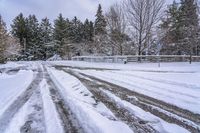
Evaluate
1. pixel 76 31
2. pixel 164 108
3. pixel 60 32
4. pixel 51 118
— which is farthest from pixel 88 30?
pixel 51 118

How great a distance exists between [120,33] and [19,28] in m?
47.8

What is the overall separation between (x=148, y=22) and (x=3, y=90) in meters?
25.9

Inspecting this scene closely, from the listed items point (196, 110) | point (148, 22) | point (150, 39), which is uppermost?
point (148, 22)

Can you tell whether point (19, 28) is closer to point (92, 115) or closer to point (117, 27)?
point (117, 27)

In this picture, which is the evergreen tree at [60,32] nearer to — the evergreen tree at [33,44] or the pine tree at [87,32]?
the pine tree at [87,32]

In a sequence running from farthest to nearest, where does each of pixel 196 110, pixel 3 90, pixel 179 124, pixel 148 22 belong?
pixel 148 22, pixel 3 90, pixel 196 110, pixel 179 124

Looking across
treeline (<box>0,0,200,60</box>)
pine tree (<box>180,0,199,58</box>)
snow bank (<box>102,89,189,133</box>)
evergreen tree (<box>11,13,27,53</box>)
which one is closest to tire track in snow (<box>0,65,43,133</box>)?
snow bank (<box>102,89,189,133</box>)

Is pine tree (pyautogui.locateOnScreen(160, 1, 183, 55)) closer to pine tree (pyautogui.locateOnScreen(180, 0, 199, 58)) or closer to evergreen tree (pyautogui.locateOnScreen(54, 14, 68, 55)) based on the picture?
pine tree (pyautogui.locateOnScreen(180, 0, 199, 58))

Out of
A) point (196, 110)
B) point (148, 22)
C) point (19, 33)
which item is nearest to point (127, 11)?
point (148, 22)

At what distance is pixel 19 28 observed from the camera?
78125mm

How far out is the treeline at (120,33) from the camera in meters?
33.6

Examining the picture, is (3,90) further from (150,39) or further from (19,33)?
(19,33)

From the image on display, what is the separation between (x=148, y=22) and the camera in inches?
1313

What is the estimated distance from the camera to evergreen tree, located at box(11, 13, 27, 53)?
77.9 metres
